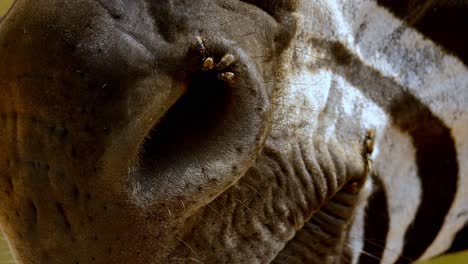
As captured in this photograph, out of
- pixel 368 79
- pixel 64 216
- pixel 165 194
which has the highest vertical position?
pixel 368 79

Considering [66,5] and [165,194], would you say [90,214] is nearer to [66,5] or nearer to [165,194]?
[165,194]

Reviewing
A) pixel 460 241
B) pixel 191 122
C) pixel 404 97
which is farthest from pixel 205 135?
pixel 460 241

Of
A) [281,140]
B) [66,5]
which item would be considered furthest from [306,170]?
[66,5]

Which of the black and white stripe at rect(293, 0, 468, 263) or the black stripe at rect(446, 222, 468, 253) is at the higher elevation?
the black and white stripe at rect(293, 0, 468, 263)

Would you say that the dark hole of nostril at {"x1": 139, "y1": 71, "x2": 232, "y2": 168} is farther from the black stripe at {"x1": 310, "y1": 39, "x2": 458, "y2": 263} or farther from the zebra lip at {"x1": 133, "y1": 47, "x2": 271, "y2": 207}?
the black stripe at {"x1": 310, "y1": 39, "x2": 458, "y2": 263}

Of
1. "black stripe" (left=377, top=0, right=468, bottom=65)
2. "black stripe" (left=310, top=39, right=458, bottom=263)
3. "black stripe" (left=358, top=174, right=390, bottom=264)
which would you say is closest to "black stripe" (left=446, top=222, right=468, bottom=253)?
"black stripe" (left=310, top=39, right=458, bottom=263)

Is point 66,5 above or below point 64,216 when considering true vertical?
above

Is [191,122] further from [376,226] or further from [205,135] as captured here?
[376,226]
